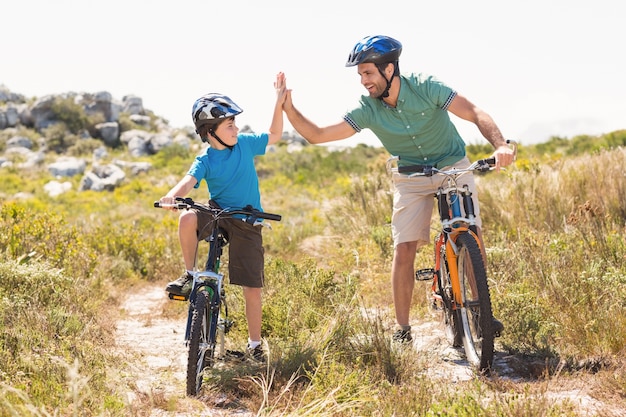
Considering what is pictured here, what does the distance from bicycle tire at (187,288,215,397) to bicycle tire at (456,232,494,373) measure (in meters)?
1.62

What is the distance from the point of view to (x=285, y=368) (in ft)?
13.9

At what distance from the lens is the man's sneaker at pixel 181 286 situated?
4.22m

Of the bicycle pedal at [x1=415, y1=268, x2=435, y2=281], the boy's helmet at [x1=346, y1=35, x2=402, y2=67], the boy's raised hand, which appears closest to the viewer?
the boy's helmet at [x1=346, y1=35, x2=402, y2=67]

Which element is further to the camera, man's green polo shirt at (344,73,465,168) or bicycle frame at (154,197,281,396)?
man's green polo shirt at (344,73,465,168)

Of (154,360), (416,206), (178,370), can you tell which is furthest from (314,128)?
(154,360)

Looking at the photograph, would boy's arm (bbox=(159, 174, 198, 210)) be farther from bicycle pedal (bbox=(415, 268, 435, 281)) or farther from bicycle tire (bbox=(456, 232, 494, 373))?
bicycle pedal (bbox=(415, 268, 435, 281))

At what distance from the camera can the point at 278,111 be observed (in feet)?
15.6

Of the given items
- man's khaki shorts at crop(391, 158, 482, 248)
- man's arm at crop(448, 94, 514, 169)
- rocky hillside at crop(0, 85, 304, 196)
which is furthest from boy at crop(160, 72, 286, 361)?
rocky hillside at crop(0, 85, 304, 196)

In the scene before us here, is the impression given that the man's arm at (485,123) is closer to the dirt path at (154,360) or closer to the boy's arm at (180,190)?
the boy's arm at (180,190)

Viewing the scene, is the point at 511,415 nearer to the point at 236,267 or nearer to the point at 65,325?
the point at 236,267

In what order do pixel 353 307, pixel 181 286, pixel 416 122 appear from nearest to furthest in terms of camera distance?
1. pixel 181 286
2. pixel 416 122
3. pixel 353 307

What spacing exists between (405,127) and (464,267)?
3.33 feet

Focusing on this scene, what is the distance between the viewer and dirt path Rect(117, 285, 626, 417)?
149 inches

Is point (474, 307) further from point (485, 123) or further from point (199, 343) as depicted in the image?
point (199, 343)
